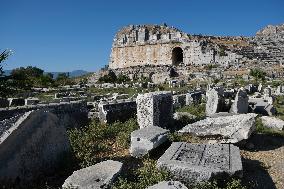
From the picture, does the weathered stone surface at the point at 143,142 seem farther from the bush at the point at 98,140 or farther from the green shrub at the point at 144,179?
the green shrub at the point at 144,179

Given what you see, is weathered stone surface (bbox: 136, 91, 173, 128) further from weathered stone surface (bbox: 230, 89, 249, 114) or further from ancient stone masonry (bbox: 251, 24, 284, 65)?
ancient stone masonry (bbox: 251, 24, 284, 65)

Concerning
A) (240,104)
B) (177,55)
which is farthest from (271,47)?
(240,104)

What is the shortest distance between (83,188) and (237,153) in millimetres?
3212

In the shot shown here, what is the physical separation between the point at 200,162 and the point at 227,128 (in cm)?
258

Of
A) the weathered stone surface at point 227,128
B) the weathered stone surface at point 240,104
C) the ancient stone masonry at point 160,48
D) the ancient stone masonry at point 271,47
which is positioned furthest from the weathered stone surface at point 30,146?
the ancient stone masonry at point 160,48

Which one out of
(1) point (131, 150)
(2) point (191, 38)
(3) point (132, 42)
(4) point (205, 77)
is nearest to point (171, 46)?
(2) point (191, 38)

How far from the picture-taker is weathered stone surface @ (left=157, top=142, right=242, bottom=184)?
6223 mm

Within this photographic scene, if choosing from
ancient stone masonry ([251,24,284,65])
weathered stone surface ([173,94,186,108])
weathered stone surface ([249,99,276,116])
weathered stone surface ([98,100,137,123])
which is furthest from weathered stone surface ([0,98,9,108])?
ancient stone masonry ([251,24,284,65])

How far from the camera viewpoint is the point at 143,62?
192ft

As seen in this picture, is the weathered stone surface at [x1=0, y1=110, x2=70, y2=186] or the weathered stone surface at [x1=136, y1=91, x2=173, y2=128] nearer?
the weathered stone surface at [x1=0, y1=110, x2=70, y2=186]

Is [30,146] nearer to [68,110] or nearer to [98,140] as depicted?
[98,140]

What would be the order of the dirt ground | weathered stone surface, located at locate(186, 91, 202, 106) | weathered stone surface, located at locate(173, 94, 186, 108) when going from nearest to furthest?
the dirt ground < weathered stone surface, located at locate(173, 94, 186, 108) < weathered stone surface, located at locate(186, 91, 202, 106)

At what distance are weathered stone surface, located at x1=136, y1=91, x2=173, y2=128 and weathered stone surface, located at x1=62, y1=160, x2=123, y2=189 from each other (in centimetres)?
348

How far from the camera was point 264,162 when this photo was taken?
26.4ft
